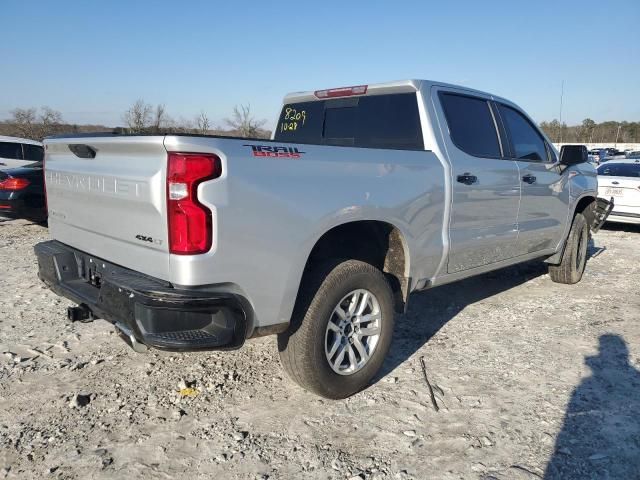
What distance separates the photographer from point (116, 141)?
2.61 metres

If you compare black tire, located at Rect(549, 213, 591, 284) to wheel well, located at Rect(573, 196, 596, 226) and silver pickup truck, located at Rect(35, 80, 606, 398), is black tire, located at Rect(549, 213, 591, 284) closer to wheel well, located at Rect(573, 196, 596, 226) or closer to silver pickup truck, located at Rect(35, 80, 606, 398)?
wheel well, located at Rect(573, 196, 596, 226)

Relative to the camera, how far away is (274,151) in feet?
8.35

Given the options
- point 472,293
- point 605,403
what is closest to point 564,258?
point 472,293

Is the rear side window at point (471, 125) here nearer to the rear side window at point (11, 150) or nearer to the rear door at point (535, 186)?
the rear door at point (535, 186)

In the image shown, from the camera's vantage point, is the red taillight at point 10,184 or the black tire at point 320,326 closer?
the black tire at point 320,326

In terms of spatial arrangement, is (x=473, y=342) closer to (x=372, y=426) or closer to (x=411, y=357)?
(x=411, y=357)

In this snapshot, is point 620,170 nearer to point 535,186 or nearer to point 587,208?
point 587,208

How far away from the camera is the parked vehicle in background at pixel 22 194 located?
8172 millimetres

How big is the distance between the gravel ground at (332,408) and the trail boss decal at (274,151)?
1.55 meters

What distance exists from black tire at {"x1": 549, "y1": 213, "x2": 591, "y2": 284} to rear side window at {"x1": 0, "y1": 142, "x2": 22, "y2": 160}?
1167cm

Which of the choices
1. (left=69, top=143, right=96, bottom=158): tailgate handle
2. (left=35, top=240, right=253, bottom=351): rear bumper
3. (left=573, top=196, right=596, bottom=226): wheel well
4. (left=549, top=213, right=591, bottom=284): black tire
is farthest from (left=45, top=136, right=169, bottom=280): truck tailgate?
(left=573, top=196, right=596, bottom=226): wheel well

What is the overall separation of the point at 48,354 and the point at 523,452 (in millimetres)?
3309

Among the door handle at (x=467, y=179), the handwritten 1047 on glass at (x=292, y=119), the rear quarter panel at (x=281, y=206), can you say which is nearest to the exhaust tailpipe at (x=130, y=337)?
the rear quarter panel at (x=281, y=206)

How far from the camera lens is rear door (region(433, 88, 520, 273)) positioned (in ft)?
12.3
